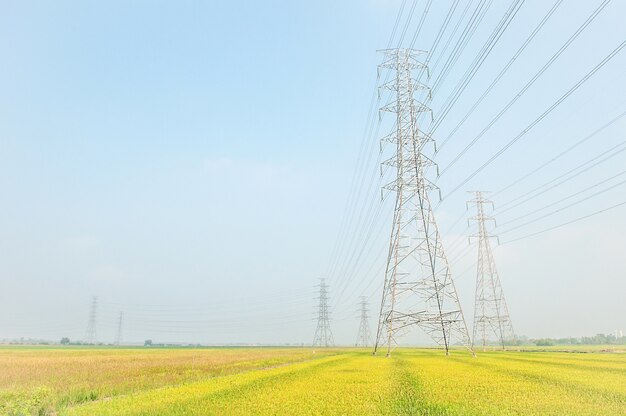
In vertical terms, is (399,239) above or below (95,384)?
above

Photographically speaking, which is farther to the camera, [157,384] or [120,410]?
[157,384]

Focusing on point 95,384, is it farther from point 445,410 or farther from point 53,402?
point 445,410

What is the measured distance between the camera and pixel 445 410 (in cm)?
1116

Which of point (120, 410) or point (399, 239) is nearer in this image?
point (120, 410)

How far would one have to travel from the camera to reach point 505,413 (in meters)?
Result: 10.8

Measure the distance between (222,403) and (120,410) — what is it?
312cm

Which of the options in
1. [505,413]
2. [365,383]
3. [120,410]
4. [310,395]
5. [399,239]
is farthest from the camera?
[399,239]

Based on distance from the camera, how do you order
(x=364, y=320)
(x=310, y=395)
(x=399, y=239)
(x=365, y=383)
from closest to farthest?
(x=310, y=395) → (x=365, y=383) → (x=399, y=239) → (x=364, y=320)

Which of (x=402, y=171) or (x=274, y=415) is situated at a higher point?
(x=402, y=171)

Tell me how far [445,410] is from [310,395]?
550cm

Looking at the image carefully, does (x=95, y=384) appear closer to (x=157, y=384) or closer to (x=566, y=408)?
(x=157, y=384)

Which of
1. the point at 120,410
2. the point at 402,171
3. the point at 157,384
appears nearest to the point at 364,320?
the point at 402,171

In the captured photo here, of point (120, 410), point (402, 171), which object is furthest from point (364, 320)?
point (120, 410)

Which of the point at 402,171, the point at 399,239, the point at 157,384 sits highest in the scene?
the point at 402,171
